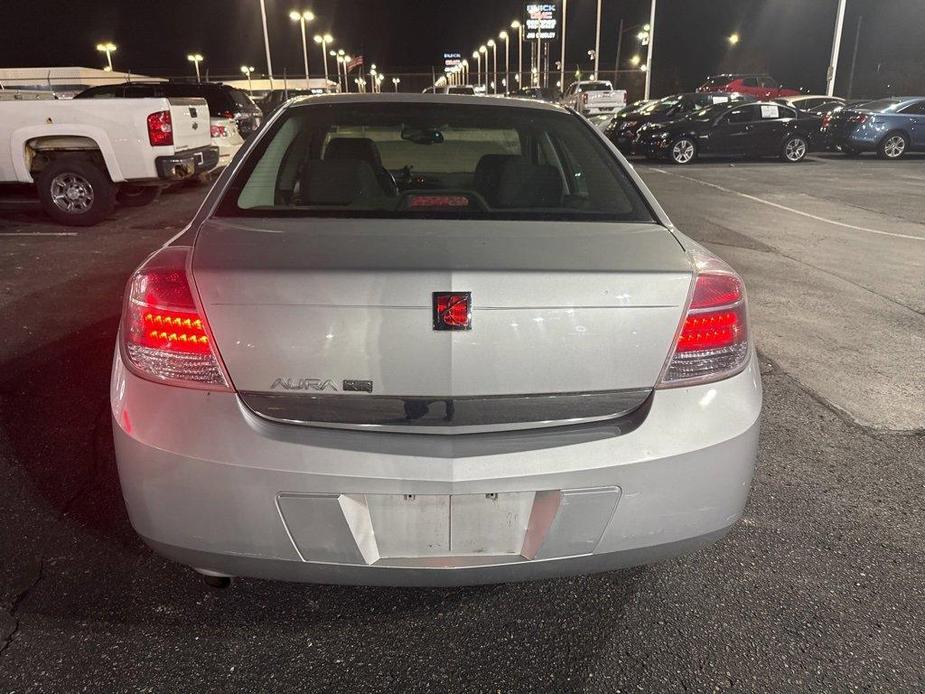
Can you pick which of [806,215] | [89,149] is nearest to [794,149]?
[806,215]

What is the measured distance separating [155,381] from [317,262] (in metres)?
0.53

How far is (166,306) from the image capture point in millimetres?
1915

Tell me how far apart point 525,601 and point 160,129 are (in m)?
8.26

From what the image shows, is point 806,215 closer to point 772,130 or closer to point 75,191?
point 772,130

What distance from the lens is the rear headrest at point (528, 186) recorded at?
268cm

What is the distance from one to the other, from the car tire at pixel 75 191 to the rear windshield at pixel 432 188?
669cm

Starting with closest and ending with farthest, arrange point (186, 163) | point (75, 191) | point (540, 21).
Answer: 1. point (75, 191)
2. point (186, 163)
3. point (540, 21)

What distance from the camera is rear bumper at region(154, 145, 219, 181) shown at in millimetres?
9047

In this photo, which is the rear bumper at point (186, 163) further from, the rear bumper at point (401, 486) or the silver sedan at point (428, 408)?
the rear bumper at point (401, 486)

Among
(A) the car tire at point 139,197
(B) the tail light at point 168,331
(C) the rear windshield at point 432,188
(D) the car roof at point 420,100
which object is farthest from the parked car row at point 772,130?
(B) the tail light at point 168,331

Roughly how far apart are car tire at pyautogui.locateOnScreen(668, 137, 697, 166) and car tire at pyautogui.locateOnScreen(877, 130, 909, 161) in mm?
5004

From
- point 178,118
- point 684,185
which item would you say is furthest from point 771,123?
point 178,118

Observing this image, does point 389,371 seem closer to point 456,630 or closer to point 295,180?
point 456,630

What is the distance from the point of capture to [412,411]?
1.84 m
